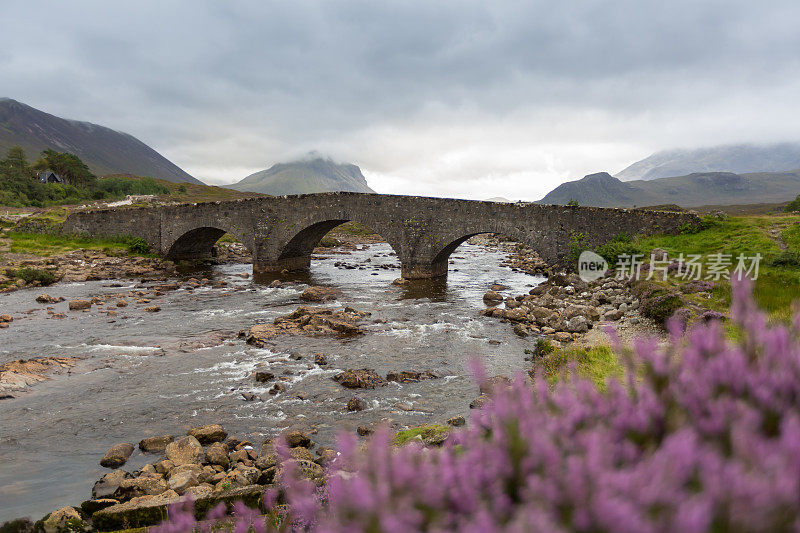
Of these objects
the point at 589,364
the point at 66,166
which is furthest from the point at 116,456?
the point at 66,166

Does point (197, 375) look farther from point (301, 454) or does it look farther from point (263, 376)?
point (301, 454)

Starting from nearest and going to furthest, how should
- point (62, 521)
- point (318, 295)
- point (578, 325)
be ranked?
point (62, 521) → point (578, 325) → point (318, 295)

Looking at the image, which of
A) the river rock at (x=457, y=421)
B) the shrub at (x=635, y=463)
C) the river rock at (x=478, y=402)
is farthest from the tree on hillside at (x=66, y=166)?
the shrub at (x=635, y=463)

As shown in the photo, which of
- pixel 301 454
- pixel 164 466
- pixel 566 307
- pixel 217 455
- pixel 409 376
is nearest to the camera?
pixel 164 466

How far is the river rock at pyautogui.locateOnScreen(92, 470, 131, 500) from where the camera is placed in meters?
7.03

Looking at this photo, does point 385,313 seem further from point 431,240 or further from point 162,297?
point 162,297

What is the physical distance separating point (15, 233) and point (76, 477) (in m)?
47.5

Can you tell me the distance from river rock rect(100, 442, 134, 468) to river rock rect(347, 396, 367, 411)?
4.35 meters

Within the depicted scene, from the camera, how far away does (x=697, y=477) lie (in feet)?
4.37

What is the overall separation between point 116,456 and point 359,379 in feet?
18.1

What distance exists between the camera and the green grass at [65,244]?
37.6m

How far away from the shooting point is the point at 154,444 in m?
8.69

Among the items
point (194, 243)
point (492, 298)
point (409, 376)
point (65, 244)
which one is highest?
point (194, 243)

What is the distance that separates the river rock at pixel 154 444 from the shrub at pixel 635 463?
811 cm
